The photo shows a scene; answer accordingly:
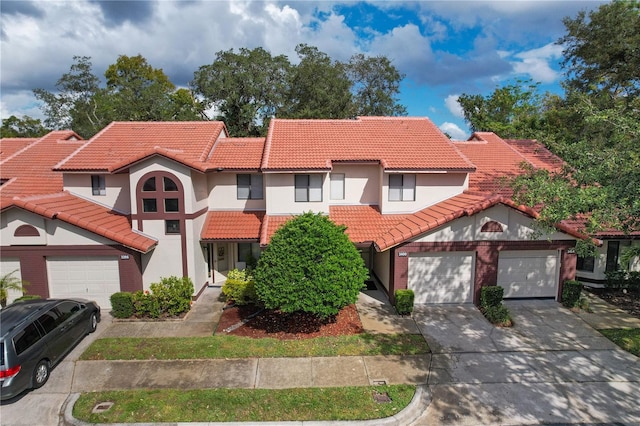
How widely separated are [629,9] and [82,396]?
2842 centimetres

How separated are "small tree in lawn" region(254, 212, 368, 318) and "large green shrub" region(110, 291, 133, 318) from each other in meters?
5.18

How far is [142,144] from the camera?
17984 mm

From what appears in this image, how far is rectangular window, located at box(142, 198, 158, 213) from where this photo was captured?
14.8 metres

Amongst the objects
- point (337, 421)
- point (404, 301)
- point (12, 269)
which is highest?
point (12, 269)

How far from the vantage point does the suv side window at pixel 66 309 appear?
34.8 feet

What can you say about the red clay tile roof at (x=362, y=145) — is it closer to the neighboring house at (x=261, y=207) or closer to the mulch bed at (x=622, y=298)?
the neighboring house at (x=261, y=207)

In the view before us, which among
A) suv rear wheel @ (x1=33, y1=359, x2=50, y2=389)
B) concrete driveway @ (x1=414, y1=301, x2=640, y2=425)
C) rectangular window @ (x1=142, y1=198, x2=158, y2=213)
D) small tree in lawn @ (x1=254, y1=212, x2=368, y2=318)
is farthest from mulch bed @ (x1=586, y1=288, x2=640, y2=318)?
suv rear wheel @ (x1=33, y1=359, x2=50, y2=389)

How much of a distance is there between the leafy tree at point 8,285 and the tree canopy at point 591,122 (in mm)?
18238

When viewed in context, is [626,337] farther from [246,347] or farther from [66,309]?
[66,309]

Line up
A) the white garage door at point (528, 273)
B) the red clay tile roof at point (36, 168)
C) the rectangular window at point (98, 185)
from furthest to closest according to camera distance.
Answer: the red clay tile roof at point (36, 168), the rectangular window at point (98, 185), the white garage door at point (528, 273)

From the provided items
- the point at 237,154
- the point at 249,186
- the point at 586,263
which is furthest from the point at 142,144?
the point at 586,263

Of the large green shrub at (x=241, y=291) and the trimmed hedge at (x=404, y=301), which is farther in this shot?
the large green shrub at (x=241, y=291)

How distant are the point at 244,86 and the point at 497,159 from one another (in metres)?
23.4

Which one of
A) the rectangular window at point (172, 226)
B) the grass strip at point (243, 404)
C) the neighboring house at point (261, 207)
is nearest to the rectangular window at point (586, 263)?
the neighboring house at point (261, 207)
